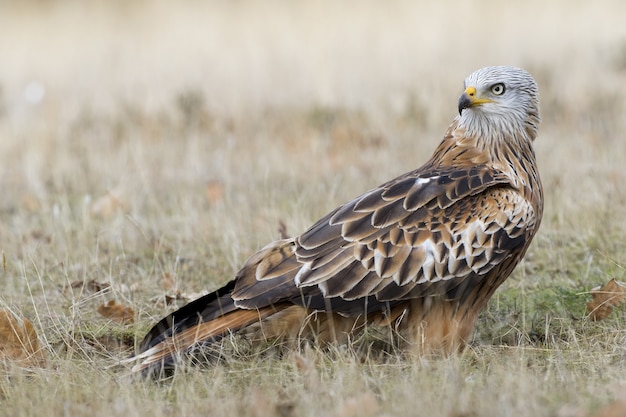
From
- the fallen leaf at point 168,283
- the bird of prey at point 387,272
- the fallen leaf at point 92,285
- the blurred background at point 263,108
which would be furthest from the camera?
the blurred background at point 263,108

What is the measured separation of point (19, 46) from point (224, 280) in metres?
12.3

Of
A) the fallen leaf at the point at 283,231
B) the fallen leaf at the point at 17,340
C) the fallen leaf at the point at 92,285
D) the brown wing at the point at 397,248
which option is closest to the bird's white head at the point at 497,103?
the brown wing at the point at 397,248

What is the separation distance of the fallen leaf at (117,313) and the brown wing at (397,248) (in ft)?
3.20

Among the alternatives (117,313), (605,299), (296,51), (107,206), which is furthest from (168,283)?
(296,51)

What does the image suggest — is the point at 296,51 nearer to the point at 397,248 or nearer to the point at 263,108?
the point at 263,108

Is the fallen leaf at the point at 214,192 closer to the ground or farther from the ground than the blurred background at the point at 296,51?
closer to the ground

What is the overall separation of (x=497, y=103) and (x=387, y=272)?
1.29 m

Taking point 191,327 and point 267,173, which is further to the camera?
point 267,173

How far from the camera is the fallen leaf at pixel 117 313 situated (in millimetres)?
5657

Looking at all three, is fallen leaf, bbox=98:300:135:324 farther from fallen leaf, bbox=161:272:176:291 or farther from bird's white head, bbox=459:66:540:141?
bird's white head, bbox=459:66:540:141

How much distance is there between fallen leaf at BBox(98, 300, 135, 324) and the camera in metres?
5.66

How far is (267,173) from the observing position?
813 centimetres

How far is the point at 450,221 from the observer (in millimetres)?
4969

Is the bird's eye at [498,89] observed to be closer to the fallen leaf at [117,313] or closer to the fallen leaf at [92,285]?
the fallen leaf at [117,313]
